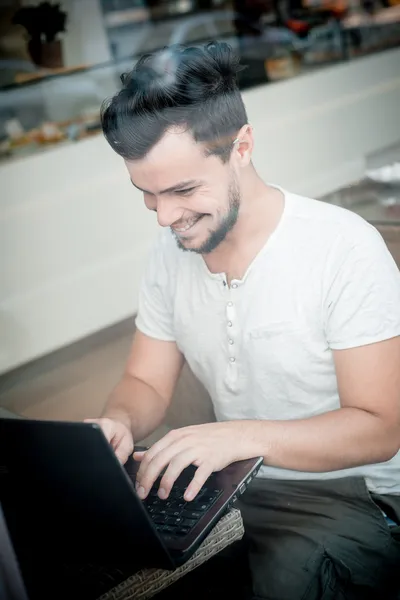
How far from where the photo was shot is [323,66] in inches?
66.7

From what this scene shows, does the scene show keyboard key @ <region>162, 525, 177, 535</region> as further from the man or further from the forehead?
the forehead

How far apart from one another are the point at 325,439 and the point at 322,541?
0.15 metres

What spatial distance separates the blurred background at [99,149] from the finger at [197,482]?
685mm

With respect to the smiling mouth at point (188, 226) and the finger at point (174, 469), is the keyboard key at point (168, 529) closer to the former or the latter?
the finger at point (174, 469)

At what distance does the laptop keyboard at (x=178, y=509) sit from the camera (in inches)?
34.5

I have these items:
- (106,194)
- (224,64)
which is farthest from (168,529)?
(106,194)

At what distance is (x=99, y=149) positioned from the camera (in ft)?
5.73

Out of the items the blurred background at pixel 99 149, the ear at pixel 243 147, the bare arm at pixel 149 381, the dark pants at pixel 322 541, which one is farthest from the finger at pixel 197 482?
the blurred background at pixel 99 149

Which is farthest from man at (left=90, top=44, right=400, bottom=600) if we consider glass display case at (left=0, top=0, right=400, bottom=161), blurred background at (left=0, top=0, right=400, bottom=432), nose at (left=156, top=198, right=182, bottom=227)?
glass display case at (left=0, top=0, right=400, bottom=161)

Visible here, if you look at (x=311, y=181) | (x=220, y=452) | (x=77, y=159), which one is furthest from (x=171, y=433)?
(x=77, y=159)

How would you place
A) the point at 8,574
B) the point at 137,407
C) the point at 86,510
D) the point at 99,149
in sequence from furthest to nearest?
1. the point at 99,149
2. the point at 137,407
3. the point at 86,510
4. the point at 8,574

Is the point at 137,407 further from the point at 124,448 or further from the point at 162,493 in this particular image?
the point at 162,493

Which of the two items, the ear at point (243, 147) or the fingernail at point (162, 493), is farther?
the ear at point (243, 147)

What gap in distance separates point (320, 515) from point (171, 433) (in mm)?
300
